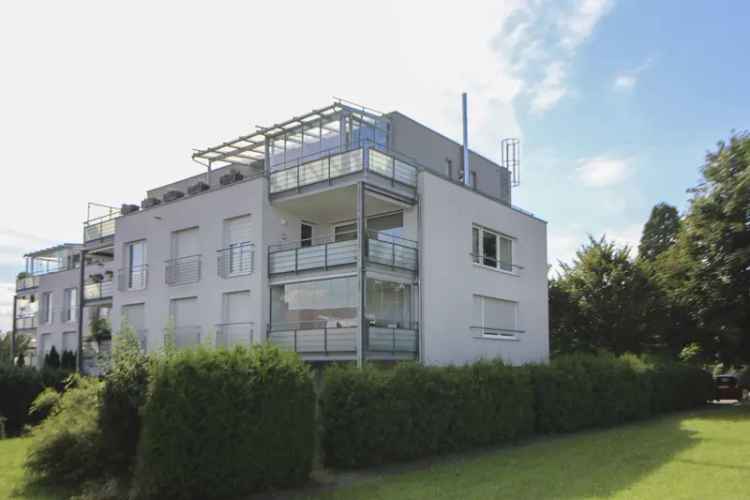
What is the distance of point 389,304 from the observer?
19.5 metres

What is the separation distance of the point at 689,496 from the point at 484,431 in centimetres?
608

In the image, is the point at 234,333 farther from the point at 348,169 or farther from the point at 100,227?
the point at 100,227

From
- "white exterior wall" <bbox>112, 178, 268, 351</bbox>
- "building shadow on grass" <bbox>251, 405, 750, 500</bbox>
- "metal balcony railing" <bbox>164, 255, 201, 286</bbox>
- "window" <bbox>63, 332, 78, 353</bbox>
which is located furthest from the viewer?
"window" <bbox>63, 332, 78, 353</bbox>

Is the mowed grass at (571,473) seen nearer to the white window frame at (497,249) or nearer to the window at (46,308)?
the white window frame at (497,249)

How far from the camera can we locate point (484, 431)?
1509 centimetres

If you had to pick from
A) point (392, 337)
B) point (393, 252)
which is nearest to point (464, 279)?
point (393, 252)

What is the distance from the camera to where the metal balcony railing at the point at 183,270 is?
73.3 ft

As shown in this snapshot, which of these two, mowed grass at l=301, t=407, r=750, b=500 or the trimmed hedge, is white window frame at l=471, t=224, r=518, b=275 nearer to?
the trimmed hedge

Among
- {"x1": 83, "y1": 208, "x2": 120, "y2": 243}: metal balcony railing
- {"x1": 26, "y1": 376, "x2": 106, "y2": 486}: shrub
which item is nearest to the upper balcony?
{"x1": 83, "y1": 208, "x2": 120, "y2": 243}: metal balcony railing

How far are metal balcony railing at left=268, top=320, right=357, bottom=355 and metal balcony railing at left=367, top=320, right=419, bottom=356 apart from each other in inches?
19.9

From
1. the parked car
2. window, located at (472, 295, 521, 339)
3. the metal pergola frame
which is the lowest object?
the parked car

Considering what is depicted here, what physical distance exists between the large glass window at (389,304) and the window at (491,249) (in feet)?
10.8

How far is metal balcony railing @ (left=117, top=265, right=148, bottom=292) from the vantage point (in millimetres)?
24703

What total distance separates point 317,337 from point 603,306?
15.7 metres
